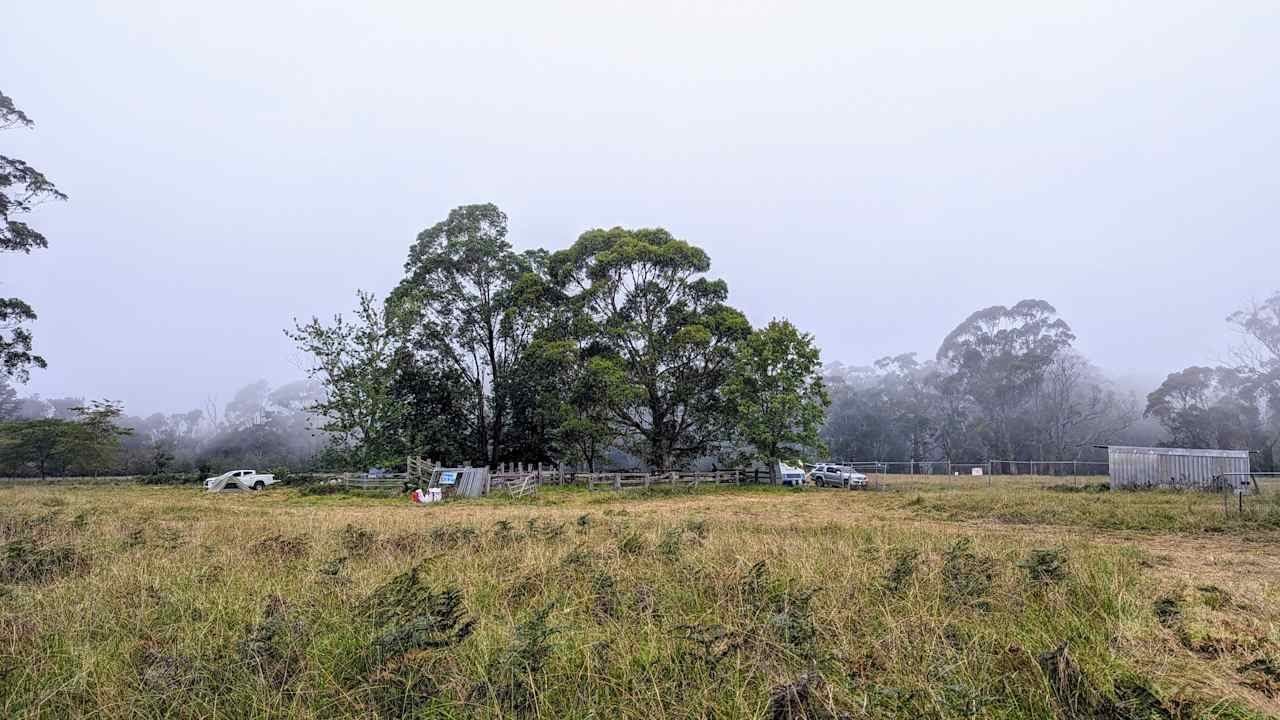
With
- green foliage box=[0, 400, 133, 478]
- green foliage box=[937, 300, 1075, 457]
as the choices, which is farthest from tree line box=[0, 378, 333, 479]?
green foliage box=[937, 300, 1075, 457]

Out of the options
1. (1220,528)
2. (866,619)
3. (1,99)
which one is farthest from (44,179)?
(1220,528)

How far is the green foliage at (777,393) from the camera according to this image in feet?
99.9

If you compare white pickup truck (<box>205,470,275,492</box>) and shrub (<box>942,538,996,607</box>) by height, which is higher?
shrub (<box>942,538,996,607</box>)

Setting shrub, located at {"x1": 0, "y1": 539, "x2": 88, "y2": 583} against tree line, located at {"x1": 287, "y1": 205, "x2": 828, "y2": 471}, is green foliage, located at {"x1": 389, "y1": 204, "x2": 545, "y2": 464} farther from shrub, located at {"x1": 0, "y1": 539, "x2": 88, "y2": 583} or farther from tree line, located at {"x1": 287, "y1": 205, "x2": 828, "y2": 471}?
shrub, located at {"x1": 0, "y1": 539, "x2": 88, "y2": 583}

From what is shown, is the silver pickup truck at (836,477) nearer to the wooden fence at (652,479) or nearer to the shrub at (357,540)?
the wooden fence at (652,479)

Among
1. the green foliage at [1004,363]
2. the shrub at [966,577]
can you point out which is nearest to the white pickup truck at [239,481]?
the shrub at [966,577]

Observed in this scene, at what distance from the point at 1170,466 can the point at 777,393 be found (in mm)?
17051

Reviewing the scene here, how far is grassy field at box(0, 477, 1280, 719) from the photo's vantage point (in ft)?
10.9

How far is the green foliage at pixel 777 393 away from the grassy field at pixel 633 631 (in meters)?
21.9

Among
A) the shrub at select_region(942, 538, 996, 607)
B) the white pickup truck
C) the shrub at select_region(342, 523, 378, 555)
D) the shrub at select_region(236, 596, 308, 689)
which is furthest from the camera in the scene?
the white pickup truck

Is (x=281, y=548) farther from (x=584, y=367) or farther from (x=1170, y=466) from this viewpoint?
(x=1170, y=466)

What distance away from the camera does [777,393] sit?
3148cm

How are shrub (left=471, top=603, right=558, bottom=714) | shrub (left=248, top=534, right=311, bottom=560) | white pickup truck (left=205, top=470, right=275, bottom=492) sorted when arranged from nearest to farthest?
shrub (left=471, top=603, right=558, bottom=714) → shrub (left=248, top=534, right=311, bottom=560) → white pickup truck (left=205, top=470, right=275, bottom=492)

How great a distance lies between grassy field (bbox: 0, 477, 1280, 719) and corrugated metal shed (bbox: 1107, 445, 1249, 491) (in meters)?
21.9
